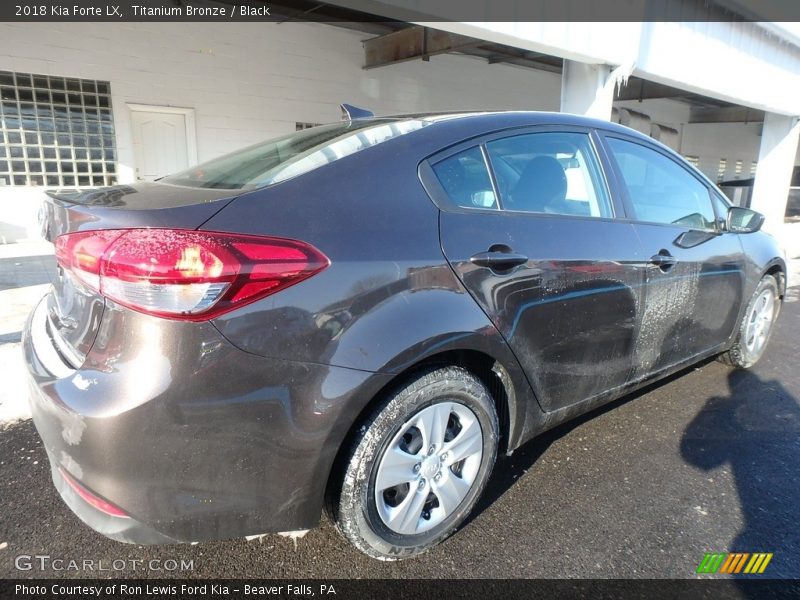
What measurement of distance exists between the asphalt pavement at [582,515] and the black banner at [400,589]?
0.04 meters

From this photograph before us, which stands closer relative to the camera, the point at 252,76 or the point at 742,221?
the point at 742,221

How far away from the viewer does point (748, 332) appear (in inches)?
150

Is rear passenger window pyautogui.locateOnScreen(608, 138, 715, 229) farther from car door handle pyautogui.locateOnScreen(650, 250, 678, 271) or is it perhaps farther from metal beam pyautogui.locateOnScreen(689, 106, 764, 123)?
metal beam pyautogui.locateOnScreen(689, 106, 764, 123)

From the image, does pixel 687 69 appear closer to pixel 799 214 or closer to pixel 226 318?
pixel 226 318

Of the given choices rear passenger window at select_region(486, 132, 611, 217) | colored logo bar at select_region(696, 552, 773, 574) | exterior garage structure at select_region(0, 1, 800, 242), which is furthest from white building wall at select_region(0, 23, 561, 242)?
colored logo bar at select_region(696, 552, 773, 574)

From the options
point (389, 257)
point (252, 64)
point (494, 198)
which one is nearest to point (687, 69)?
point (252, 64)

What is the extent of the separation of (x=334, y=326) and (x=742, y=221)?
3.02 m

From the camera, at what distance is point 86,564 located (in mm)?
1972

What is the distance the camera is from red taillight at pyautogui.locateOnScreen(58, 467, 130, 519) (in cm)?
155

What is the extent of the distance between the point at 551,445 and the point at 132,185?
2.35 metres

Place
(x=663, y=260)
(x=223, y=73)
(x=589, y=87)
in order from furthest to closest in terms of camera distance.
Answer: (x=223, y=73)
(x=589, y=87)
(x=663, y=260)

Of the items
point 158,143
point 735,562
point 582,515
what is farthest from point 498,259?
point 158,143

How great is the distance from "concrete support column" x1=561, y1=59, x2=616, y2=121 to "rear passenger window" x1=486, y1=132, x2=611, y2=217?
5221mm

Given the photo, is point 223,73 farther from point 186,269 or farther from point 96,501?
point 96,501
